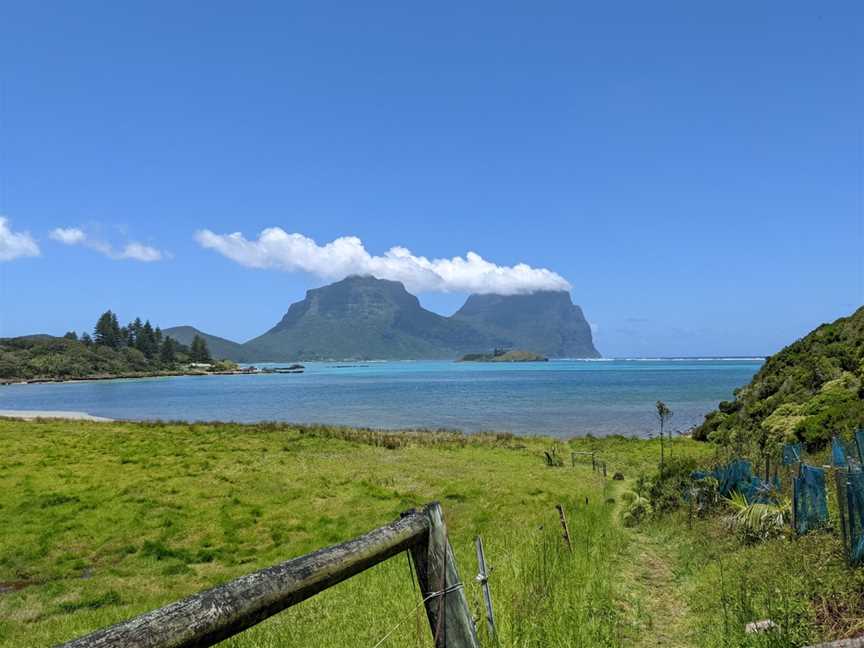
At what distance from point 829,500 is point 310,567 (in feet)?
36.5

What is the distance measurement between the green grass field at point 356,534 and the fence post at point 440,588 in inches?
49.7

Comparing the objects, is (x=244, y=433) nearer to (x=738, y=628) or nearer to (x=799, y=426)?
(x=799, y=426)

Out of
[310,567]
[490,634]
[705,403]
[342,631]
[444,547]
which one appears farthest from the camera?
[705,403]

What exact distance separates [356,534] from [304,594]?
43.3 feet

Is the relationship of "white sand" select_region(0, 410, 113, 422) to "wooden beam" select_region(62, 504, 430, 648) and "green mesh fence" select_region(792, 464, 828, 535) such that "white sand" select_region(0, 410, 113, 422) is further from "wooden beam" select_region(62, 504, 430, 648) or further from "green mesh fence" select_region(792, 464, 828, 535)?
"wooden beam" select_region(62, 504, 430, 648)

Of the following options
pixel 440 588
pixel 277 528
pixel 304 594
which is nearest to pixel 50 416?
pixel 277 528

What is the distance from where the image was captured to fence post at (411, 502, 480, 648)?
10.6 ft

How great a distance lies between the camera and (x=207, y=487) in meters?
20.9

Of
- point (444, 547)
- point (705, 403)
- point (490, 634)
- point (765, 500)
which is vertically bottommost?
point (705, 403)

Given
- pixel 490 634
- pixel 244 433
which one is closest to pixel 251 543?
pixel 490 634

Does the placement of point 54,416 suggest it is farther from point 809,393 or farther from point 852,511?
point 852,511

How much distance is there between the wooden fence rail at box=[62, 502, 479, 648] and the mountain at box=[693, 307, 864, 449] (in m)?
18.8

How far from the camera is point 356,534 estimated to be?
14797mm

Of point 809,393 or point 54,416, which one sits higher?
point 809,393
